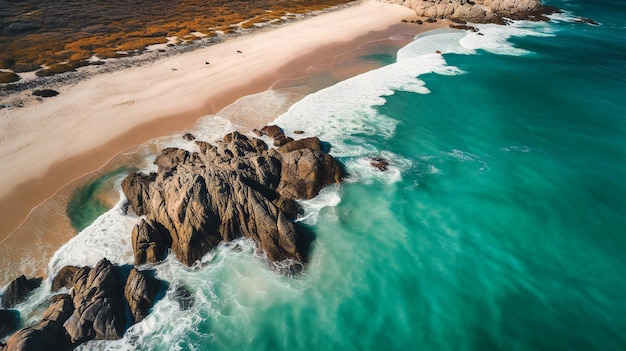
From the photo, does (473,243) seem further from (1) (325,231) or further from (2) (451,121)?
(2) (451,121)

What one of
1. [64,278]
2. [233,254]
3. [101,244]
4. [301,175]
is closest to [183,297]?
[233,254]

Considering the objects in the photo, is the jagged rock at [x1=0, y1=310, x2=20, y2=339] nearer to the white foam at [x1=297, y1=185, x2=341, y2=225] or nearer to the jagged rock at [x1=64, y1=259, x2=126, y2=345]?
the jagged rock at [x1=64, y1=259, x2=126, y2=345]

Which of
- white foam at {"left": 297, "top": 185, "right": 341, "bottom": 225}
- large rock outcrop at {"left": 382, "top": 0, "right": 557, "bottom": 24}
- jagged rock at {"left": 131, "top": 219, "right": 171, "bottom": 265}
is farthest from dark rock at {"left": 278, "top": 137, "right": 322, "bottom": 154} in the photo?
large rock outcrop at {"left": 382, "top": 0, "right": 557, "bottom": 24}

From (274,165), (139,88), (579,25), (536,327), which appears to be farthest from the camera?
(579,25)

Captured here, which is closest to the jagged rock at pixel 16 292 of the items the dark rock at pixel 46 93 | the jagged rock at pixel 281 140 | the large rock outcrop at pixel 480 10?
the jagged rock at pixel 281 140

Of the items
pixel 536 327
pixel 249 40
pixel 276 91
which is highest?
pixel 249 40

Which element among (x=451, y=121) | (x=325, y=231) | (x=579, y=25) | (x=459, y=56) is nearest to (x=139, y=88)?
(x=325, y=231)
